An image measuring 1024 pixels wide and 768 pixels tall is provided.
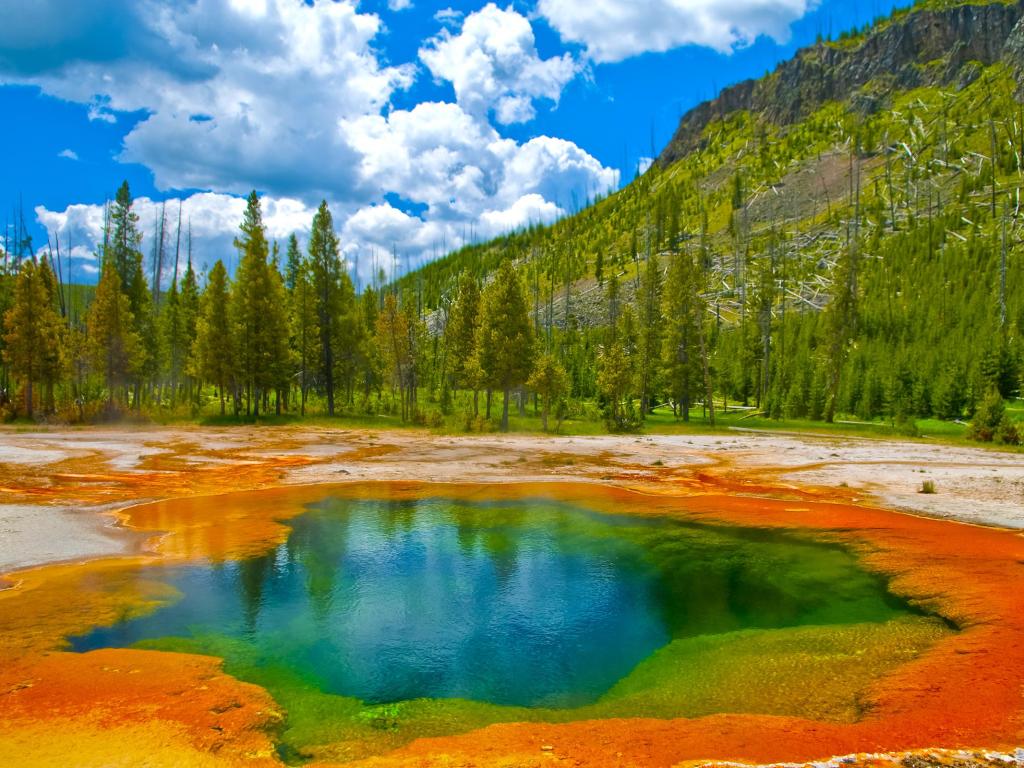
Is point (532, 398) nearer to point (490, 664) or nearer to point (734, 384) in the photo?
point (734, 384)

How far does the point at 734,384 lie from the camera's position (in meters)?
87.5

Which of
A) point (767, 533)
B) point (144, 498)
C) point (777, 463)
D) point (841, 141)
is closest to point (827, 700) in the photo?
point (767, 533)

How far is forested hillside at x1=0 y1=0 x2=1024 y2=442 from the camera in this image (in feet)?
169

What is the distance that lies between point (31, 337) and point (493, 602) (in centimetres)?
5146

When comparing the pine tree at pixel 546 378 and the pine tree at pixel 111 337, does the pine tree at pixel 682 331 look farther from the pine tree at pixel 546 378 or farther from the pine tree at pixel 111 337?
the pine tree at pixel 111 337

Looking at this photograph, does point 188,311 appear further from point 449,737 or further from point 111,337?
point 449,737

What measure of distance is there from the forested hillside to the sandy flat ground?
10.8 meters

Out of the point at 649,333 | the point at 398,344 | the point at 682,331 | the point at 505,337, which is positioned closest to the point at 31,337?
the point at 398,344

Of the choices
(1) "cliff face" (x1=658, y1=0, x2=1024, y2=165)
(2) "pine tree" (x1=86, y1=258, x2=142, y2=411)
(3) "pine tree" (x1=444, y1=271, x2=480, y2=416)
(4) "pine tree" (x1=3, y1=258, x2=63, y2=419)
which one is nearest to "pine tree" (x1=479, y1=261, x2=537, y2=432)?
(3) "pine tree" (x1=444, y1=271, x2=480, y2=416)

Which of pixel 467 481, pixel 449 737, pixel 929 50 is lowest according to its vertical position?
pixel 449 737

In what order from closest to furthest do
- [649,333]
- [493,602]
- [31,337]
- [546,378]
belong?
[493,602] < [546,378] < [31,337] < [649,333]

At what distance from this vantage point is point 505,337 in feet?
159

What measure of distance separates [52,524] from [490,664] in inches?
545

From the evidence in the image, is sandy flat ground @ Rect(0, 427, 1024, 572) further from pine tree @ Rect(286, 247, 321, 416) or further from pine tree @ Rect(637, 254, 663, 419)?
pine tree @ Rect(637, 254, 663, 419)
